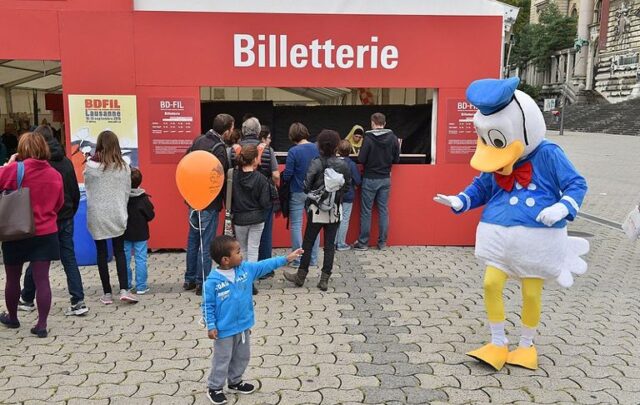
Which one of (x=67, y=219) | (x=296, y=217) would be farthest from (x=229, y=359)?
(x=296, y=217)

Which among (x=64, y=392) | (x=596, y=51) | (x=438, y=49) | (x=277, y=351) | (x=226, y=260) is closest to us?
(x=226, y=260)

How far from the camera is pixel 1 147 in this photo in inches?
340

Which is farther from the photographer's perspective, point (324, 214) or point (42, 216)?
point (324, 214)

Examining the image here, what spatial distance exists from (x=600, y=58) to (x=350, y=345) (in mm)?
63057

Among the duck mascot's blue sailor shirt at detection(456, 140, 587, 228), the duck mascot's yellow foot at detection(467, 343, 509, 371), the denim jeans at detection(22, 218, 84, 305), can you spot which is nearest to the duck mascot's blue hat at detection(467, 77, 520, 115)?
the duck mascot's blue sailor shirt at detection(456, 140, 587, 228)

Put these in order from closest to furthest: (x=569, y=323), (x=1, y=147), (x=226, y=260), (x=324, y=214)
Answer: (x=226, y=260) < (x=569, y=323) < (x=324, y=214) < (x=1, y=147)

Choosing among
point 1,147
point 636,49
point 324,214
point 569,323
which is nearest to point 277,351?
point 324,214

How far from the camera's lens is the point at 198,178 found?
455 cm

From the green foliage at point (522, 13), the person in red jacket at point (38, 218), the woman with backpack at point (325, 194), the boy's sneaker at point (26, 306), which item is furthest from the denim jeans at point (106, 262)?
the green foliage at point (522, 13)

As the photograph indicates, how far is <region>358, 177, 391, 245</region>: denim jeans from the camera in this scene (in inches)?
304

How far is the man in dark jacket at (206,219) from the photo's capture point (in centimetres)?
574

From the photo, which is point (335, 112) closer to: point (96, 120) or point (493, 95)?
point (96, 120)

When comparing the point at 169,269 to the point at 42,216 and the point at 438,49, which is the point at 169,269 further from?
the point at 438,49

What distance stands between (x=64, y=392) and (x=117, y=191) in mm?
2130
